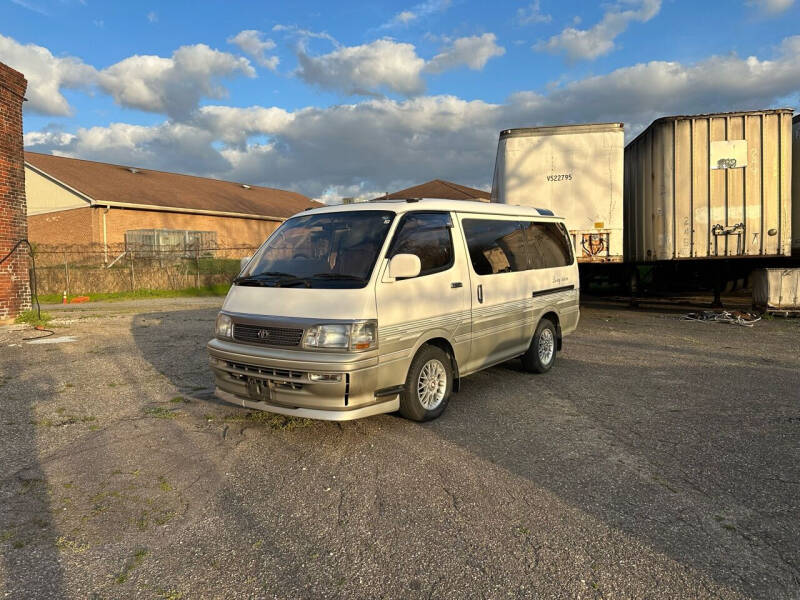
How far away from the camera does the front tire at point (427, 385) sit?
463 centimetres

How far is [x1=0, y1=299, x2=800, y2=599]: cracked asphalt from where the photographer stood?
2625mm

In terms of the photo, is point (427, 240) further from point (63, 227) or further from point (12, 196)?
point (63, 227)

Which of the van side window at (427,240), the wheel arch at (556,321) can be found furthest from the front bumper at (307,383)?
the wheel arch at (556,321)

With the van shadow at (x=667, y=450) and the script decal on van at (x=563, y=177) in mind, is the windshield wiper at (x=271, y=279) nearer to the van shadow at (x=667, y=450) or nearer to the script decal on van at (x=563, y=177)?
the van shadow at (x=667, y=450)

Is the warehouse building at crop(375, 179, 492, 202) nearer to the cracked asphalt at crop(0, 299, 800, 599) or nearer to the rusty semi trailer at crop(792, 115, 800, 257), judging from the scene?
the rusty semi trailer at crop(792, 115, 800, 257)

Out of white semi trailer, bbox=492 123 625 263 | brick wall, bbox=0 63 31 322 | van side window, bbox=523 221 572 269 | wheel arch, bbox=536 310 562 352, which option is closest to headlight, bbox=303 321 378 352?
van side window, bbox=523 221 572 269

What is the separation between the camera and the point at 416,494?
11.5 feet

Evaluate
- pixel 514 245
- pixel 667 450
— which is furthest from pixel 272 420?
pixel 667 450

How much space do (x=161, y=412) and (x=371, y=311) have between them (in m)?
2.69

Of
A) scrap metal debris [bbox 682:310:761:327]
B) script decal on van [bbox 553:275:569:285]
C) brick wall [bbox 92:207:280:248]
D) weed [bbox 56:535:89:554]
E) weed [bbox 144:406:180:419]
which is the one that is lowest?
weed [bbox 56:535:89:554]

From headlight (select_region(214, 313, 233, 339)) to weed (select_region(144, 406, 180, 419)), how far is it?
111 cm

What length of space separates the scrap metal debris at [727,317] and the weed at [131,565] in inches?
443

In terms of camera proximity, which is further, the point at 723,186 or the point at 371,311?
the point at 723,186

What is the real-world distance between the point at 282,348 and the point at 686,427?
360 centimetres
